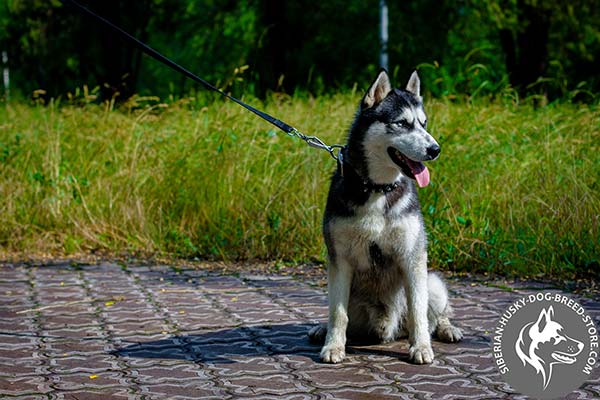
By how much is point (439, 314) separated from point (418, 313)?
42 cm

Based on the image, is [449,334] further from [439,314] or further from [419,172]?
[419,172]

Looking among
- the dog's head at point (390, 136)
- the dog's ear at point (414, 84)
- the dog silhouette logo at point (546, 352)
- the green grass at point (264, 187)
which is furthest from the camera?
the green grass at point (264, 187)

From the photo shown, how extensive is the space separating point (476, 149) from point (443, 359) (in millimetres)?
4491

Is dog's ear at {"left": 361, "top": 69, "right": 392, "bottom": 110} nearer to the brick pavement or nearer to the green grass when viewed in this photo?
the brick pavement

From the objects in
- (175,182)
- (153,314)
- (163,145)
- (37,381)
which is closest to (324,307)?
(153,314)

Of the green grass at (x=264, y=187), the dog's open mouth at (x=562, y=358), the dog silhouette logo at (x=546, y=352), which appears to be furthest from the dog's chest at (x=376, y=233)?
the green grass at (x=264, y=187)

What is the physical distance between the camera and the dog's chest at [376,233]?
4453mm

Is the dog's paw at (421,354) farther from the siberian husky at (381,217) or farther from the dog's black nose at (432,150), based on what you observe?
the dog's black nose at (432,150)

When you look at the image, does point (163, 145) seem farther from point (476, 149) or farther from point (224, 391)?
point (224, 391)

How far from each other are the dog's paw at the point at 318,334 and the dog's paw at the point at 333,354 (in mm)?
426

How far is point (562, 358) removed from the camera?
4.30 metres

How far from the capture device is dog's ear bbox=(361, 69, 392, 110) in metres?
4.56

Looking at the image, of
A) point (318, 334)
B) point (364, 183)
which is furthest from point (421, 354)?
point (364, 183)

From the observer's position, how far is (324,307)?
6.08 metres
